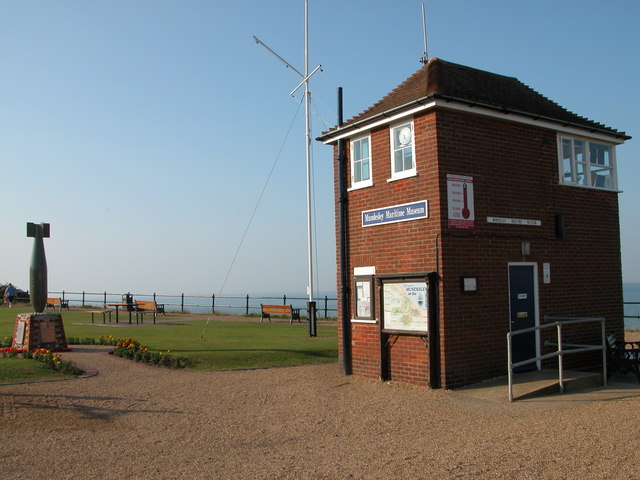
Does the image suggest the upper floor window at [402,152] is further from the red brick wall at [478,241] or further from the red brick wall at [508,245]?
the red brick wall at [508,245]

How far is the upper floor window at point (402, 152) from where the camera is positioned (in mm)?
11266

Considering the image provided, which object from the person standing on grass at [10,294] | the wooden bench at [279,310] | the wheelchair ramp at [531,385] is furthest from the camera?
the person standing on grass at [10,294]

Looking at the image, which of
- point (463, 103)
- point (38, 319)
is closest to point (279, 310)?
point (38, 319)

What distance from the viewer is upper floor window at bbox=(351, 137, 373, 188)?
12.3 m

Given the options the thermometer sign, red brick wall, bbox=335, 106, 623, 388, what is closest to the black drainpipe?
red brick wall, bbox=335, 106, 623, 388

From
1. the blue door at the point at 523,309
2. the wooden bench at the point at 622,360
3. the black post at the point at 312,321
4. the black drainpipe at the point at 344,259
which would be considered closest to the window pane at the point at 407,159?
the black drainpipe at the point at 344,259

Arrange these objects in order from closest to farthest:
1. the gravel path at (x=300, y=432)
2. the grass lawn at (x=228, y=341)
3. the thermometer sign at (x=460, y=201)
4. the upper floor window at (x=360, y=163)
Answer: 1. the gravel path at (x=300, y=432)
2. the thermometer sign at (x=460, y=201)
3. the upper floor window at (x=360, y=163)
4. the grass lawn at (x=228, y=341)

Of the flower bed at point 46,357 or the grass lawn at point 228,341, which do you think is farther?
the grass lawn at point 228,341

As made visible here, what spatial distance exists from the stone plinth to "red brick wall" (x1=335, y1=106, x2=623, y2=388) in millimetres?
7364

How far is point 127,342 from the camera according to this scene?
49.9 feet

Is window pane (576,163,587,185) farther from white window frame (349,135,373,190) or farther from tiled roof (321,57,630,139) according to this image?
white window frame (349,135,373,190)

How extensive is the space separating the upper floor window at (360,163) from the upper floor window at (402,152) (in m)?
0.71

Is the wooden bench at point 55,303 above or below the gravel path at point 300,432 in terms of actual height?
above

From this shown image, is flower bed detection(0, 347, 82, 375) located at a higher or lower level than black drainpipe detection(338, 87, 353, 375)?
lower
